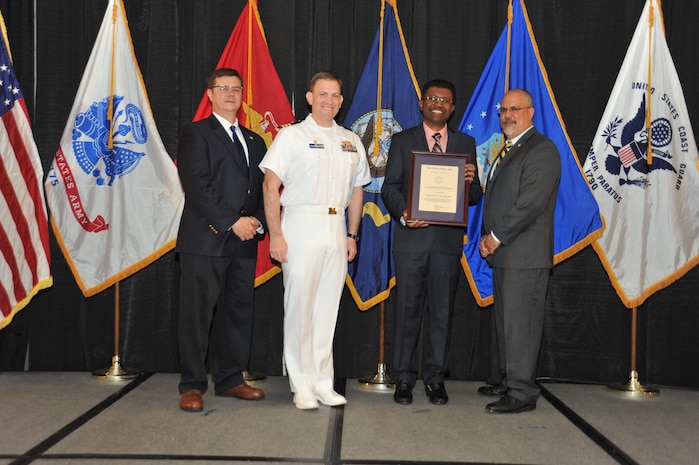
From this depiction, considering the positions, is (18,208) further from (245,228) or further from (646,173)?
(646,173)

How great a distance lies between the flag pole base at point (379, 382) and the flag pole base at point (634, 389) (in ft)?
4.72

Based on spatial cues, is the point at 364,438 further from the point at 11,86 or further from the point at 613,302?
the point at 11,86

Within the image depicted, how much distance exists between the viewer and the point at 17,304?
438cm

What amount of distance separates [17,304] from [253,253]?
1638 mm

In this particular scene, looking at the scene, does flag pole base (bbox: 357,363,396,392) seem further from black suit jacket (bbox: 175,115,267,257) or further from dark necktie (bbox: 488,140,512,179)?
dark necktie (bbox: 488,140,512,179)

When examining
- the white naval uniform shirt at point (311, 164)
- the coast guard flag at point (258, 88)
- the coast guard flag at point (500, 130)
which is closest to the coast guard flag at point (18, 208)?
the coast guard flag at point (258, 88)

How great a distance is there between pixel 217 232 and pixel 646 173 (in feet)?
8.83

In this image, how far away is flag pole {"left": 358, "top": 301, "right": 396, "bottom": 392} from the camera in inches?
172

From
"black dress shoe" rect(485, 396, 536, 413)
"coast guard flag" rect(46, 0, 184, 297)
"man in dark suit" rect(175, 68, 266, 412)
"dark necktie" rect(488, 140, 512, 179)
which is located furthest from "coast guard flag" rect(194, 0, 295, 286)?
"black dress shoe" rect(485, 396, 536, 413)

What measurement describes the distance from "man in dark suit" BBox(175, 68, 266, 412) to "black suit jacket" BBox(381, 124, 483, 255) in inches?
30.1

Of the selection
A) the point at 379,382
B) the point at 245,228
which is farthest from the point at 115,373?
the point at 379,382

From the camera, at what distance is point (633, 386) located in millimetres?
4375

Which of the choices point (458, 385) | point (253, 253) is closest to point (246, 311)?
point (253, 253)

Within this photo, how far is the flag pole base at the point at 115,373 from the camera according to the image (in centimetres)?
448
